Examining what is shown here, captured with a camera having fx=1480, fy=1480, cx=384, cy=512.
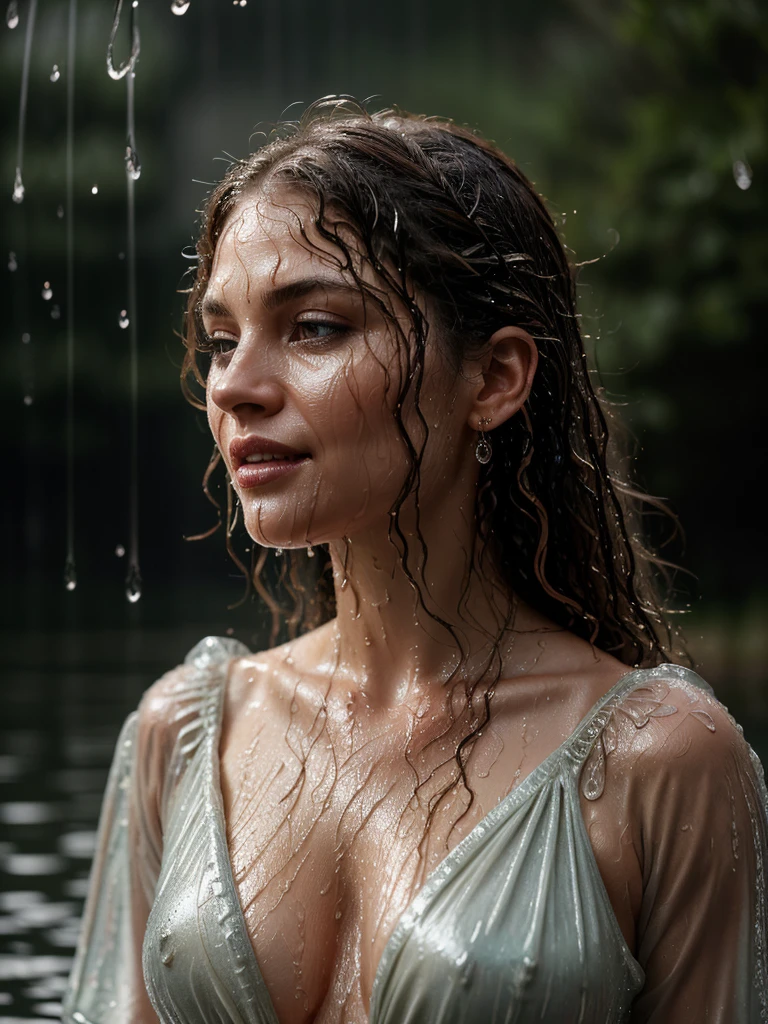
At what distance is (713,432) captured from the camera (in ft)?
31.6

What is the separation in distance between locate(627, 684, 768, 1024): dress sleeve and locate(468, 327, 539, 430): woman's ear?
0.41 m

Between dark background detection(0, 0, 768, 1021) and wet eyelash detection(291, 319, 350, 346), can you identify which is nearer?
wet eyelash detection(291, 319, 350, 346)

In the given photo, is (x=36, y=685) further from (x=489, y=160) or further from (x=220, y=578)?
(x=489, y=160)

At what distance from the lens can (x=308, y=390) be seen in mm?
1648

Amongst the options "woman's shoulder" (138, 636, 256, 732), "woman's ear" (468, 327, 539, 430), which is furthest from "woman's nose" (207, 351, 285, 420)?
"woman's shoulder" (138, 636, 256, 732)

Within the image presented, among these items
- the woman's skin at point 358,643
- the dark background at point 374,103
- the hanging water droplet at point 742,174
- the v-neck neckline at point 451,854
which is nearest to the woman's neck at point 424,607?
the woman's skin at point 358,643

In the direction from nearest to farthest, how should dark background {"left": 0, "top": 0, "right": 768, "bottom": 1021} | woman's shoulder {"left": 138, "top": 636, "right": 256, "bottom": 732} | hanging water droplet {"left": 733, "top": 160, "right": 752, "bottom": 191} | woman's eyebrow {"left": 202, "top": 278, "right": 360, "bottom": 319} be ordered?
1. woman's eyebrow {"left": 202, "top": 278, "right": 360, "bottom": 319}
2. woman's shoulder {"left": 138, "top": 636, "right": 256, "bottom": 732}
3. dark background {"left": 0, "top": 0, "right": 768, "bottom": 1021}
4. hanging water droplet {"left": 733, "top": 160, "right": 752, "bottom": 191}

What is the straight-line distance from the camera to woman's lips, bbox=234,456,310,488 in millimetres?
1667

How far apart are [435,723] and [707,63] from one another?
829cm

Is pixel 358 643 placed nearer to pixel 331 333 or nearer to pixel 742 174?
pixel 331 333

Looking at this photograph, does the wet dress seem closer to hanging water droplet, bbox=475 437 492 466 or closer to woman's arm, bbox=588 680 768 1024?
woman's arm, bbox=588 680 768 1024

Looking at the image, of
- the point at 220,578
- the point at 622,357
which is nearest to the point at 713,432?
the point at 622,357

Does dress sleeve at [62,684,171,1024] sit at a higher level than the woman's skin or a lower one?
lower

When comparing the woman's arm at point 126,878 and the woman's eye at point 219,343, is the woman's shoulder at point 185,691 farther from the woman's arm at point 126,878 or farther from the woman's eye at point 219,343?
the woman's eye at point 219,343
